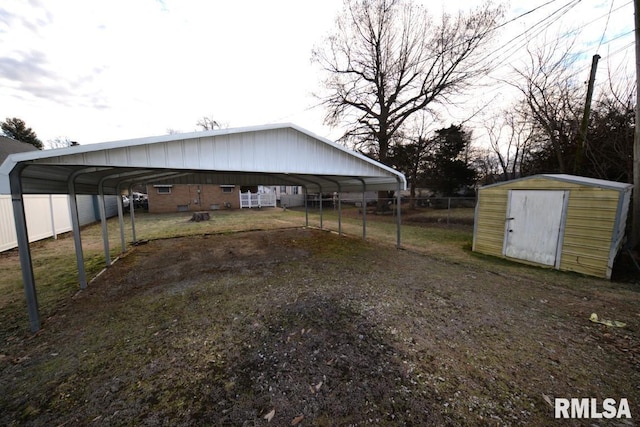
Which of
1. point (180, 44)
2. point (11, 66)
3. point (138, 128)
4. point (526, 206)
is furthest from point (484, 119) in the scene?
point (138, 128)

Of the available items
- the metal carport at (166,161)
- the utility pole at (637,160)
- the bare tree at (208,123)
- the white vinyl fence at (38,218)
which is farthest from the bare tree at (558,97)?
the bare tree at (208,123)

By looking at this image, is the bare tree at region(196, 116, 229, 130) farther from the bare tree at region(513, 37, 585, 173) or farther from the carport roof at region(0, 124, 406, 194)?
the bare tree at region(513, 37, 585, 173)

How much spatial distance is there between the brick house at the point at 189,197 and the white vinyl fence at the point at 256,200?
0.81m

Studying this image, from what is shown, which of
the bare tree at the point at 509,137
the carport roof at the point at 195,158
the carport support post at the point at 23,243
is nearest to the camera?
the carport support post at the point at 23,243

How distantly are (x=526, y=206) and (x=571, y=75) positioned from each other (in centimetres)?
687

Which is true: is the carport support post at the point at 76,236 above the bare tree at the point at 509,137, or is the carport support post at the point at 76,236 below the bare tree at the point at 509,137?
below

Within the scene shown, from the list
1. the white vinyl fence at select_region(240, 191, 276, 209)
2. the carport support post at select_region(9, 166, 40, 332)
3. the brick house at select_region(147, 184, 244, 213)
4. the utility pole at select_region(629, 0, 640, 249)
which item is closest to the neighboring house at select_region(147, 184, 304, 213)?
the brick house at select_region(147, 184, 244, 213)

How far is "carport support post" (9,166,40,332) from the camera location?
291 centimetres

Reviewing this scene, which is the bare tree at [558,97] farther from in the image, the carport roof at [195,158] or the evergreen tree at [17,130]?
the evergreen tree at [17,130]

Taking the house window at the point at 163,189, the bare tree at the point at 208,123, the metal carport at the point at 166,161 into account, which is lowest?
the house window at the point at 163,189

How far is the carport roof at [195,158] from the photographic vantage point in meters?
3.15

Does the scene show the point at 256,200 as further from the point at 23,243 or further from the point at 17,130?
the point at 17,130

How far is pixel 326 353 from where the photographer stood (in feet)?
8.53

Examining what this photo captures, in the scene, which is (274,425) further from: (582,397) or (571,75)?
(571,75)
